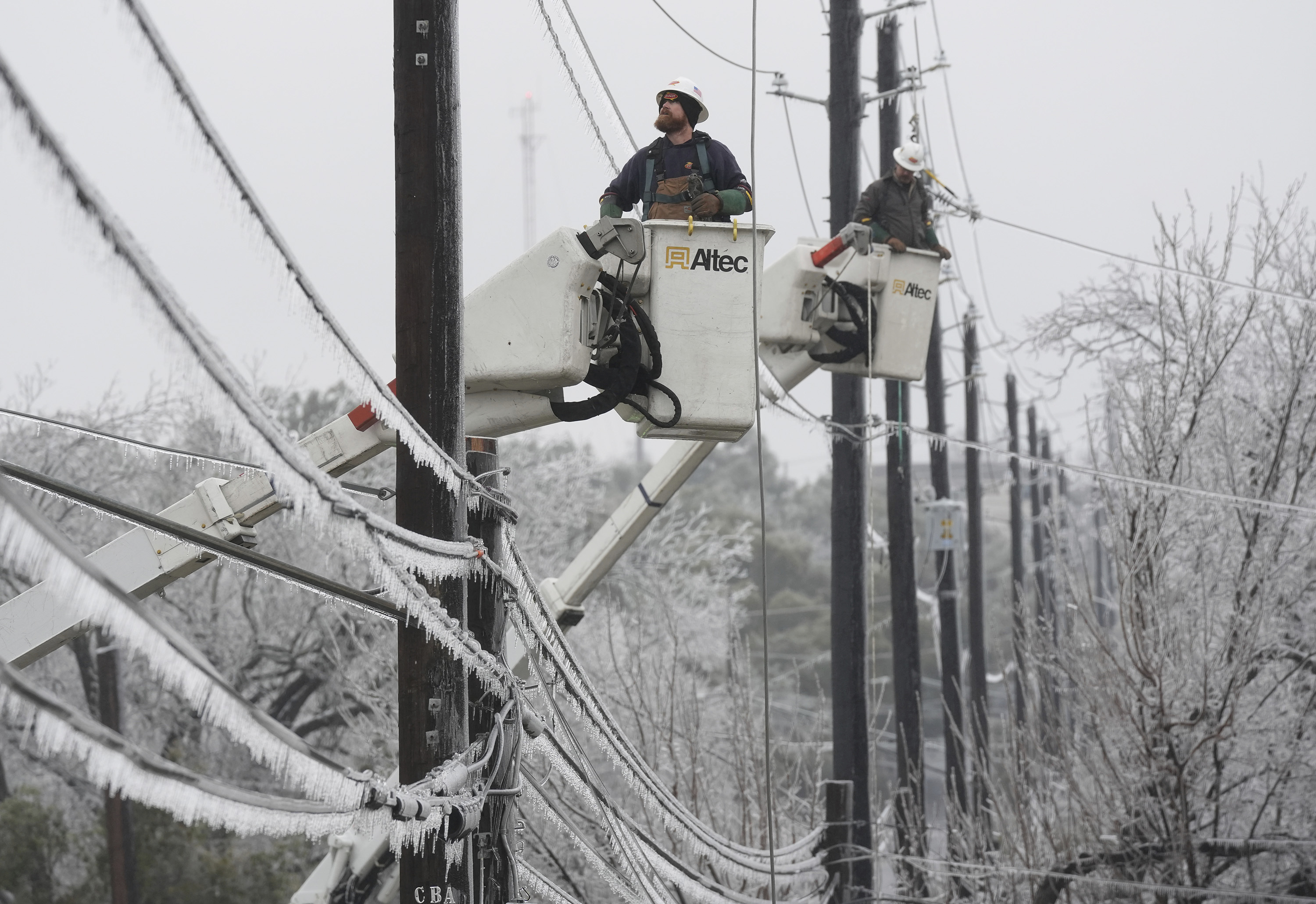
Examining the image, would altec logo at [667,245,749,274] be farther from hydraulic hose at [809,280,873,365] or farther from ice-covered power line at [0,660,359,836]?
ice-covered power line at [0,660,359,836]

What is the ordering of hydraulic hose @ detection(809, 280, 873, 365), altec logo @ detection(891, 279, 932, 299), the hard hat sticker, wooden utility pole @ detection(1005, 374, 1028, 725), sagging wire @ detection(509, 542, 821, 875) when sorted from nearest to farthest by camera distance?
sagging wire @ detection(509, 542, 821, 875)
the hard hat sticker
hydraulic hose @ detection(809, 280, 873, 365)
altec logo @ detection(891, 279, 932, 299)
wooden utility pole @ detection(1005, 374, 1028, 725)

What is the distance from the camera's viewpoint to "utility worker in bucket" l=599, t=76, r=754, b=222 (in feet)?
21.1

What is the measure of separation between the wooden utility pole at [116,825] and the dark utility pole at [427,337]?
15.3m

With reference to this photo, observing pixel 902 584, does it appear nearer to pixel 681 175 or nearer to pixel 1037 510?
pixel 681 175

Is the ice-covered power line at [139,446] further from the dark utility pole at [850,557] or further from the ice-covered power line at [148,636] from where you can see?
the dark utility pole at [850,557]

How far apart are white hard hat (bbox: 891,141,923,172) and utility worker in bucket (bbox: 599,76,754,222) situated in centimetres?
294

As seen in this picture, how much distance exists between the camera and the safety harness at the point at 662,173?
6520mm

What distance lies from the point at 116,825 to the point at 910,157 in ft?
47.5

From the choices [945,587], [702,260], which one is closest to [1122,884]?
[702,260]

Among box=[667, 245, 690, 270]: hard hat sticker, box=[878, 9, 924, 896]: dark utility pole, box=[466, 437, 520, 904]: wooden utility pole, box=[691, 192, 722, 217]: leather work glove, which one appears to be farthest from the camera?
box=[878, 9, 924, 896]: dark utility pole

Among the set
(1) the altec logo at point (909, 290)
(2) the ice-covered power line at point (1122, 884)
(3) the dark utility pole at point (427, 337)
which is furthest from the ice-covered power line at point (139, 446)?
(2) the ice-covered power line at point (1122, 884)

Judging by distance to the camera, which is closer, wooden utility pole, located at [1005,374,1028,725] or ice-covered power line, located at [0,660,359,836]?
ice-covered power line, located at [0,660,359,836]

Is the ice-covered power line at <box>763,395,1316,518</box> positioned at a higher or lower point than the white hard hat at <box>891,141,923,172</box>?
lower

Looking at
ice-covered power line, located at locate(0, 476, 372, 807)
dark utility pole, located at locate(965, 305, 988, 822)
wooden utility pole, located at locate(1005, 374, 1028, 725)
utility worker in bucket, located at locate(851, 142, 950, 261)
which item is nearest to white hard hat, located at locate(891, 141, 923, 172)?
utility worker in bucket, located at locate(851, 142, 950, 261)
